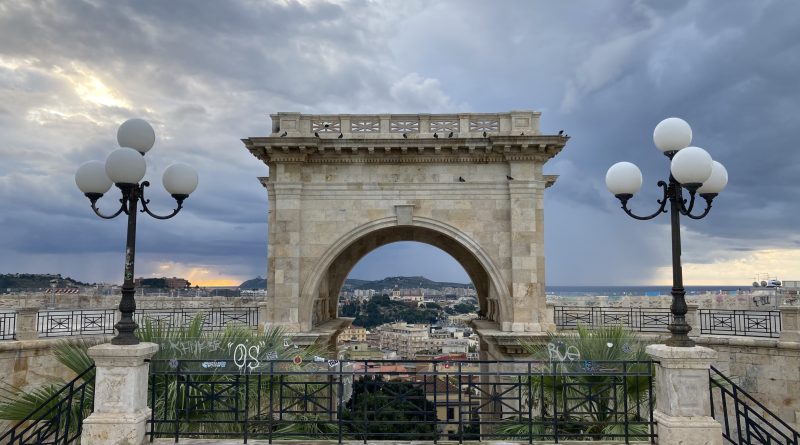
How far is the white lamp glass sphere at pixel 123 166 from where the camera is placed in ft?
22.9

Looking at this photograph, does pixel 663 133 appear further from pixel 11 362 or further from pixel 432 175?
pixel 11 362

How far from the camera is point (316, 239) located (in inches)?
662

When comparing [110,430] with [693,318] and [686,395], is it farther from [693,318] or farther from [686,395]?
[693,318]

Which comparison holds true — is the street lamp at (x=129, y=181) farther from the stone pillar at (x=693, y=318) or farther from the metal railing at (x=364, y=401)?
the stone pillar at (x=693, y=318)

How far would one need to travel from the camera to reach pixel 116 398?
6.56 m

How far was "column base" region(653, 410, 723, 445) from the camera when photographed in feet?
21.0

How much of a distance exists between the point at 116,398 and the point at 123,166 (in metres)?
2.99

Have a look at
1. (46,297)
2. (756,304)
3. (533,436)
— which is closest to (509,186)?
(533,436)

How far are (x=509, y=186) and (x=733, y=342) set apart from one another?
865cm

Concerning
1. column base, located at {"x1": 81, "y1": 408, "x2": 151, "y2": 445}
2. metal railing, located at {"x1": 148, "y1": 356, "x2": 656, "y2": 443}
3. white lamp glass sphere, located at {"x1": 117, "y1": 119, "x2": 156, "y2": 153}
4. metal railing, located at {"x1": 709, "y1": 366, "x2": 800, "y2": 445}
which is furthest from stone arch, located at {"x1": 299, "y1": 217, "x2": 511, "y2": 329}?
column base, located at {"x1": 81, "y1": 408, "x2": 151, "y2": 445}

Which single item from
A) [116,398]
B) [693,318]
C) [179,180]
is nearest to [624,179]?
[179,180]

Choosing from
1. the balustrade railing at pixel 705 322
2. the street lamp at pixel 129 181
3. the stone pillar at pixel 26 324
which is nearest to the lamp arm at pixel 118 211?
the street lamp at pixel 129 181

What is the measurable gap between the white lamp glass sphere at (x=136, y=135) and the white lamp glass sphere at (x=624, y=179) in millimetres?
6804

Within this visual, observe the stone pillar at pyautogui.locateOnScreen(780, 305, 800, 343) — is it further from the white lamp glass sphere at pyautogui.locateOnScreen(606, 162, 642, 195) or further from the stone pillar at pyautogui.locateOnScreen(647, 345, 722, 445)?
the stone pillar at pyautogui.locateOnScreen(647, 345, 722, 445)
